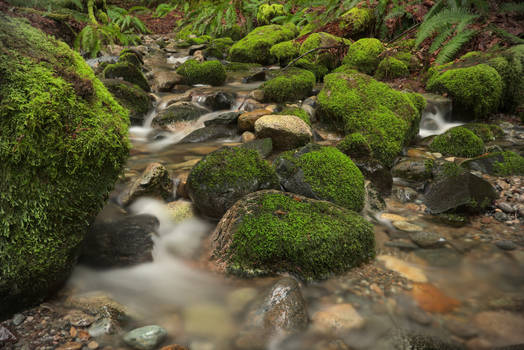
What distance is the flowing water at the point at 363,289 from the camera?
7.02ft

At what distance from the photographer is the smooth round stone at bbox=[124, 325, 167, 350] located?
6.19ft

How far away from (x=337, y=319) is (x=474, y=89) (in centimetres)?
619

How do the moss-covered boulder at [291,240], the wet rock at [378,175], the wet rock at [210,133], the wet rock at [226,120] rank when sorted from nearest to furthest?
the moss-covered boulder at [291,240] < the wet rock at [378,175] < the wet rock at [210,133] < the wet rock at [226,120]

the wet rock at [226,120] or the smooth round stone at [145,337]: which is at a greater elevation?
the wet rock at [226,120]

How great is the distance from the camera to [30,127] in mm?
1922

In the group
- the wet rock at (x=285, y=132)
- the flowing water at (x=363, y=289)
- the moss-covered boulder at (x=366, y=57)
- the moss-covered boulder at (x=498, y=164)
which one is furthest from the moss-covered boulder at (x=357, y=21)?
the flowing water at (x=363, y=289)

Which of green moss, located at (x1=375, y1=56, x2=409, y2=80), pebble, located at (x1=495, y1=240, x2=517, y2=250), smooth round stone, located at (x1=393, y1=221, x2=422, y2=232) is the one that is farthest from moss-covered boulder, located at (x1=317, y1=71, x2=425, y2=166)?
green moss, located at (x1=375, y1=56, x2=409, y2=80)

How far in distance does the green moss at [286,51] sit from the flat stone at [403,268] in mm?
9283

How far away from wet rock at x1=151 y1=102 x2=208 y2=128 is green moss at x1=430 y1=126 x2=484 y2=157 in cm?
458

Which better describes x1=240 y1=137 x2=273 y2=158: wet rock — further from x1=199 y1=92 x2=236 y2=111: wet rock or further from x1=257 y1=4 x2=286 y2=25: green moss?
x1=257 y1=4 x2=286 y2=25: green moss

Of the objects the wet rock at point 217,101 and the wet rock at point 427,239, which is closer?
the wet rock at point 427,239

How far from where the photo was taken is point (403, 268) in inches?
110

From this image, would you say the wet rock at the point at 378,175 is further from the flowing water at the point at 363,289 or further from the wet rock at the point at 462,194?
the flowing water at the point at 363,289

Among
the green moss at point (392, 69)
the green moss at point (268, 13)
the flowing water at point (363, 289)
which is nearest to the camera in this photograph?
the flowing water at point (363, 289)
